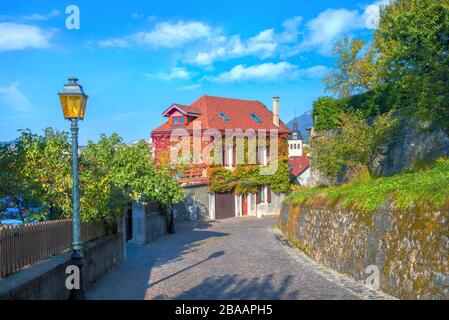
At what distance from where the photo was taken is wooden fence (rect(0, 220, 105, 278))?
8.37 meters

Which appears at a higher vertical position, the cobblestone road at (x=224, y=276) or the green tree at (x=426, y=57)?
the green tree at (x=426, y=57)

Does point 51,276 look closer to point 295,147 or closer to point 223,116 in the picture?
point 223,116

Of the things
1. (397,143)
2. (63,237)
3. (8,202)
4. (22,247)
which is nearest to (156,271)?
(63,237)

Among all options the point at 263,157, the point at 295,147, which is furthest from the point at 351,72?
the point at 295,147

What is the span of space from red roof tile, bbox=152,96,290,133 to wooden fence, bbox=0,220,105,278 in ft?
100

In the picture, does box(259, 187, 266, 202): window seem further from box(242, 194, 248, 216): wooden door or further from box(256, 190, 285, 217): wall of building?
box(242, 194, 248, 216): wooden door

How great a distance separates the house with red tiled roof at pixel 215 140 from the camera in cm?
3959

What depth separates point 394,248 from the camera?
10.4 m

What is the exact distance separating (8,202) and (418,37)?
12.6m

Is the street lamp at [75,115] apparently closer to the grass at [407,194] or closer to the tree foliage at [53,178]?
the tree foliage at [53,178]

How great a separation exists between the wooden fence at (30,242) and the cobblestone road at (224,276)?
1592mm

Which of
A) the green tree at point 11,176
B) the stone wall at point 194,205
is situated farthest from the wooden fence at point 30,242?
the stone wall at point 194,205

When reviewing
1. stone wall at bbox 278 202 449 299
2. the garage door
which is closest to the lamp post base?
stone wall at bbox 278 202 449 299
